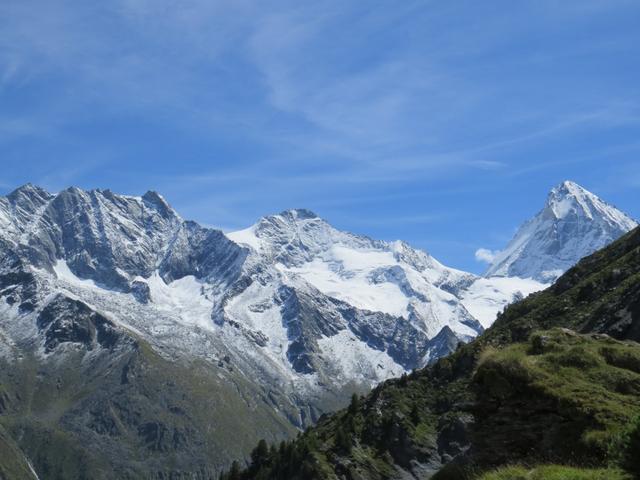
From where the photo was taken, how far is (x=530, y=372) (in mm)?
24406

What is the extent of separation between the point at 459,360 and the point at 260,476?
5111cm

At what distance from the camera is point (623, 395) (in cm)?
2391

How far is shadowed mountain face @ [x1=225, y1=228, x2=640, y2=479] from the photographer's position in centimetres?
2298

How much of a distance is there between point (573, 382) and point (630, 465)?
4.57 meters

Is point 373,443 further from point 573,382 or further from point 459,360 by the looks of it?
point 573,382

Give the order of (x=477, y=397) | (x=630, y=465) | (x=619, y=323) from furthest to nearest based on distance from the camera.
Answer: (x=619, y=323) → (x=477, y=397) → (x=630, y=465)

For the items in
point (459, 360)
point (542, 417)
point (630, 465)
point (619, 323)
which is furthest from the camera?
point (459, 360)

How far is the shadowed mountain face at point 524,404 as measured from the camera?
23.0m

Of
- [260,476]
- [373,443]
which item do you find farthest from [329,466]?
[260,476]

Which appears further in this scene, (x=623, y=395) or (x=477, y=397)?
(x=477, y=397)

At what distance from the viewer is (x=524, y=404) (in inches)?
952

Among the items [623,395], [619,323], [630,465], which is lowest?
[630,465]

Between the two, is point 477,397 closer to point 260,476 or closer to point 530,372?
point 530,372

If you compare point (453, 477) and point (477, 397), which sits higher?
point (477, 397)
